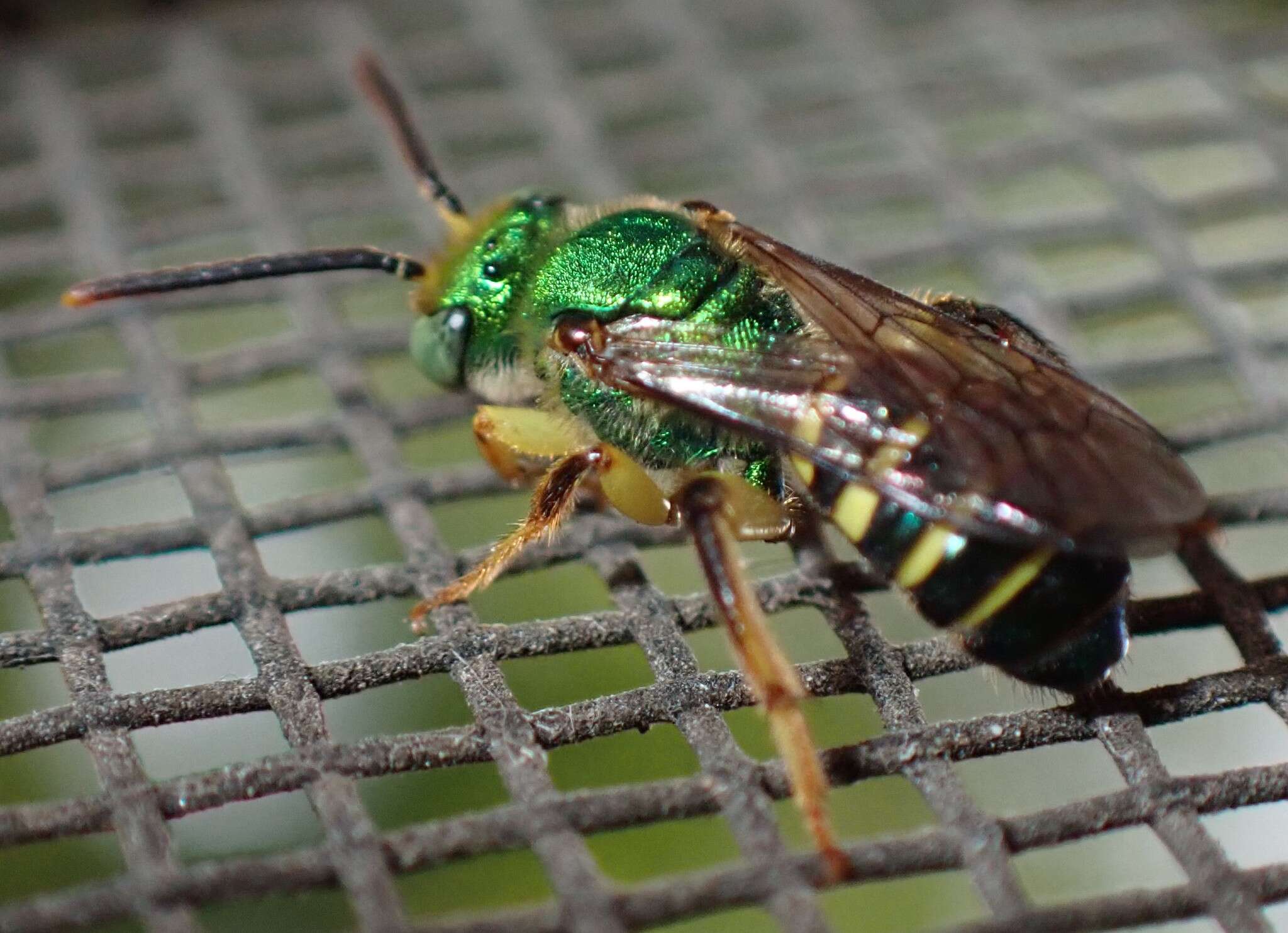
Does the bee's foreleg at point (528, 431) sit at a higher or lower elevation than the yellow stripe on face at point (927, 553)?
higher

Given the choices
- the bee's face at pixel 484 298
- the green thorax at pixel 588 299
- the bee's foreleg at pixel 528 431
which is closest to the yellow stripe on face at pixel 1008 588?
the green thorax at pixel 588 299

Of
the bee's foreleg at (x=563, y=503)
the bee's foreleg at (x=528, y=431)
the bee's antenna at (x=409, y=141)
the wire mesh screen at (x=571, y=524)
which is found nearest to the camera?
the wire mesh screen at (x=571, y=524)

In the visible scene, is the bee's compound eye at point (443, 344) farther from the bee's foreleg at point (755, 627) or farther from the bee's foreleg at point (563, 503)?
the bee's foreleg at point (755, 627)

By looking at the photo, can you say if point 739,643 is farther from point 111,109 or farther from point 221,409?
point 111,109

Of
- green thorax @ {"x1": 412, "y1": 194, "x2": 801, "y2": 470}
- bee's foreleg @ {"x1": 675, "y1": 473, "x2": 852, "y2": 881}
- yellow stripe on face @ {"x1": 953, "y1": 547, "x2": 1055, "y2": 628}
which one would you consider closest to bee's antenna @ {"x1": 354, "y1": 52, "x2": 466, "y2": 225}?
green thorax @ {"x1": 412, "y1": 194, "x2": 801, "y2": 470}

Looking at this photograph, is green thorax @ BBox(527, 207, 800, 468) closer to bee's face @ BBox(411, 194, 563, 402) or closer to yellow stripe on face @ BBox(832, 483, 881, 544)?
bee's face @ BBox(411, 194, 563, 402)

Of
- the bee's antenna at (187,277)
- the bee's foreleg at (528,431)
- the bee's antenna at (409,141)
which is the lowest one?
the bee's foreleg at (528,431)

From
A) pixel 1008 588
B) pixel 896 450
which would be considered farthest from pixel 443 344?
pixel 1008 588
